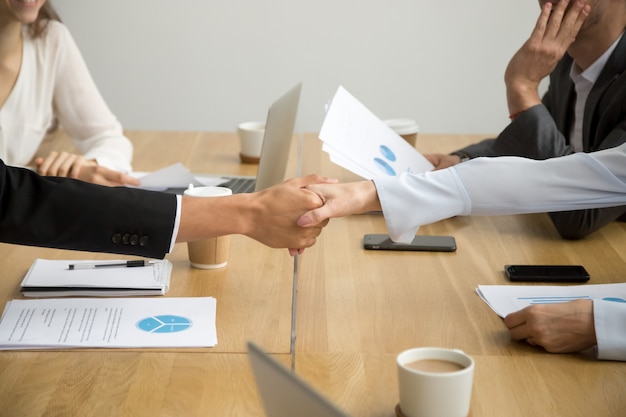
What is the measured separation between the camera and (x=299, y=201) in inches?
60.8

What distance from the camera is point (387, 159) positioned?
191cm

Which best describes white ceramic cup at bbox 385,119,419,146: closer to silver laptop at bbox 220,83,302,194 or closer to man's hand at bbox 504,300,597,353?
silver laptop at bbox 220,83,302,194

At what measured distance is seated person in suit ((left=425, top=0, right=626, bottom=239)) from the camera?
6.15 ft

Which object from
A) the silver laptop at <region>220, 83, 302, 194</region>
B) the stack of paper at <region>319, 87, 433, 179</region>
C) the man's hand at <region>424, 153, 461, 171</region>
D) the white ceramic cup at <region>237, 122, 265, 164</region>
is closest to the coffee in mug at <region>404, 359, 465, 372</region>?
the stack of paper at <region>319, 87, 433, 179</region>

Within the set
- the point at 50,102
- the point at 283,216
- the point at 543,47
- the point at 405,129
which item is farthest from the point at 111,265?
the point at 50,102

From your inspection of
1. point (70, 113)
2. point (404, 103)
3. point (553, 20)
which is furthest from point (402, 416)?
point (404, 103)

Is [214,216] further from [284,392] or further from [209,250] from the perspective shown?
[284,392]

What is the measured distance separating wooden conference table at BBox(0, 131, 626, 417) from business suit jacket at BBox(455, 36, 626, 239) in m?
0.05

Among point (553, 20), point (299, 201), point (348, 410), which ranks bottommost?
point (348, 410)

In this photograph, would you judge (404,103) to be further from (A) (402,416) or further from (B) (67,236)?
(A) (402,416)

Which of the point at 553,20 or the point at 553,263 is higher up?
the point at 553,20

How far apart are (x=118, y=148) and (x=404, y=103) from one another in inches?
88.5

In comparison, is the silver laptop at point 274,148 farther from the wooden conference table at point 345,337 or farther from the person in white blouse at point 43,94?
the person in white blouse at point 43,94

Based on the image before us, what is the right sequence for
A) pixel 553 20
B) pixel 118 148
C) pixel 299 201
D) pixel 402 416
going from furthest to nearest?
pixel 118 148, pixel 553 20, pixel 299 201, pixel 402 416
